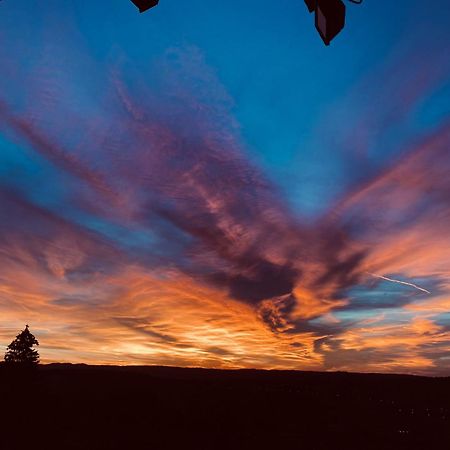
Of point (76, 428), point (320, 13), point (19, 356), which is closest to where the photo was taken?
point (320, 13)

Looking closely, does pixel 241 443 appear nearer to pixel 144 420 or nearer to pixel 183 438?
pixel 183 438

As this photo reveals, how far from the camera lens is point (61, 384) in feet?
165

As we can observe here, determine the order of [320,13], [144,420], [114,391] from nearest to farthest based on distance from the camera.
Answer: [320,13] < [144,420] < [114,391]

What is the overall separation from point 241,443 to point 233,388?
2762 cm

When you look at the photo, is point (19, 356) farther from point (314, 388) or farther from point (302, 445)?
point (314, 388)

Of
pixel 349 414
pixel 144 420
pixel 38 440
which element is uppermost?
pixel 349 414

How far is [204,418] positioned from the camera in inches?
1284

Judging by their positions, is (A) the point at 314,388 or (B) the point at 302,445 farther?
(A) the point at 314,388

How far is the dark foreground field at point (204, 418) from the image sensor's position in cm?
2517

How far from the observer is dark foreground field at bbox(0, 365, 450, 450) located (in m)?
25.2

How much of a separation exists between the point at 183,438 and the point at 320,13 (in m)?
27.5

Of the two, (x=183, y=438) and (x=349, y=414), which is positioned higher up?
(x=349, y=414)

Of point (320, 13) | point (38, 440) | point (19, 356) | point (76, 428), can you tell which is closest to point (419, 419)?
point (76, 428)

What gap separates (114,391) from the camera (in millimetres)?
44344
